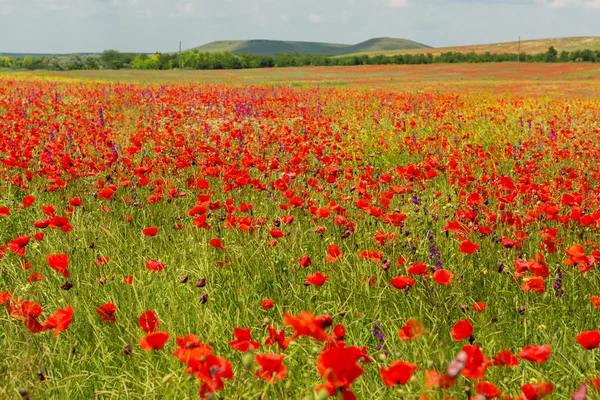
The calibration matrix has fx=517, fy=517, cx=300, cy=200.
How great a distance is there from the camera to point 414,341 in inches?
88.6

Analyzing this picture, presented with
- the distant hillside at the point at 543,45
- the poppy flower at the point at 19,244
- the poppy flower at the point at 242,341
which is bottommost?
the poppy flower at the point at 242,341

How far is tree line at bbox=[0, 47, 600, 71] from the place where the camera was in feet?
248

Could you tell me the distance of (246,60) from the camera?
328ft

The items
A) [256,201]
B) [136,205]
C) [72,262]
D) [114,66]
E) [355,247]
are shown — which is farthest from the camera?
[114,66]

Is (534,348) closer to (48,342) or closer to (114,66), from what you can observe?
(48,342)

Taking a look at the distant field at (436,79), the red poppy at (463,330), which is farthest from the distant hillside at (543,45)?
the red poppy at (463,330)

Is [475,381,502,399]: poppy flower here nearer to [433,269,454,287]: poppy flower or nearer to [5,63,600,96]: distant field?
[433,269,454,287]: poppy flower

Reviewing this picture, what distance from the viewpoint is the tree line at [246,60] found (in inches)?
2972

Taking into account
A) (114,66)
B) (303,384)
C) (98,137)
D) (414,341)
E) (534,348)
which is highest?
(114,66)

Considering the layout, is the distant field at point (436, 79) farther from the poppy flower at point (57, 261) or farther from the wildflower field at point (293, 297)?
the poppy flower at point (57, 261)

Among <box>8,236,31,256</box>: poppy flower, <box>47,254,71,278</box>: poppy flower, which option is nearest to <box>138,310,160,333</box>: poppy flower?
<box>47,254,71,278</box>: poppy flower

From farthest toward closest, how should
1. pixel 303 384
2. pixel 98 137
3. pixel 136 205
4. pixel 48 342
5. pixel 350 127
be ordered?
pixel 350 127, pixel 98 137, pixel 136 205, pixel 48 342, pixel 303 384

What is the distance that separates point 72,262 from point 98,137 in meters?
4.96

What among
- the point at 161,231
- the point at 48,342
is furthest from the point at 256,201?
the point at 48,342
